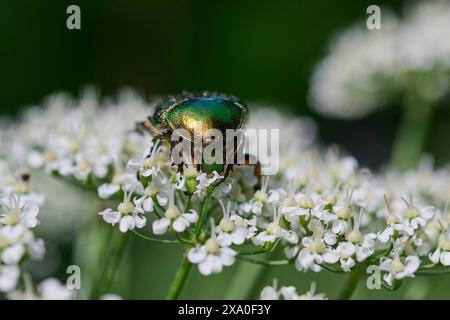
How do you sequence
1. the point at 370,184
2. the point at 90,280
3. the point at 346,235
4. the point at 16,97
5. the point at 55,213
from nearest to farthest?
the point at 346,235 → the point at 370,184 → the point at 90,280 → the point at 55,213 → the point at 16,97

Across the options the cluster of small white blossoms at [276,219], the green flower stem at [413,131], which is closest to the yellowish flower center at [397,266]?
the cluster of small white blossoms at [276,219]

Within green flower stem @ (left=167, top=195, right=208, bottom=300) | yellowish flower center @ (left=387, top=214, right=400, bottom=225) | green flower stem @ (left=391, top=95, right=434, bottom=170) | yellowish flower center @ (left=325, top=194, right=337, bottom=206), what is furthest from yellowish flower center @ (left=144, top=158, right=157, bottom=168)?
green flower stem @ (left=391, top=95, right=434, bottom=170)

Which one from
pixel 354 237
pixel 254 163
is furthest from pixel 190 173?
pixel 354 237

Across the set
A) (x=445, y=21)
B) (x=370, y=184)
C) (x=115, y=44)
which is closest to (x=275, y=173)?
(x=370, y=184)

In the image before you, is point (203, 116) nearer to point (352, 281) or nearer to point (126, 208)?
point (126, 208)

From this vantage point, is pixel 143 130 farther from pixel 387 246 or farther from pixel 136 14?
pixel 136 14

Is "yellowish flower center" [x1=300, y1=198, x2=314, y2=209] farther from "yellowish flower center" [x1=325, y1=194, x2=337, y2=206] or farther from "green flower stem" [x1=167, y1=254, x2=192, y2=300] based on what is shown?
"green flower stem" [x1=167, y1=254, x2=192, y2=300]

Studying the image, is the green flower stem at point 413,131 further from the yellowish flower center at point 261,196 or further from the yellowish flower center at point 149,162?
the yellowish flower center at point 149,162
